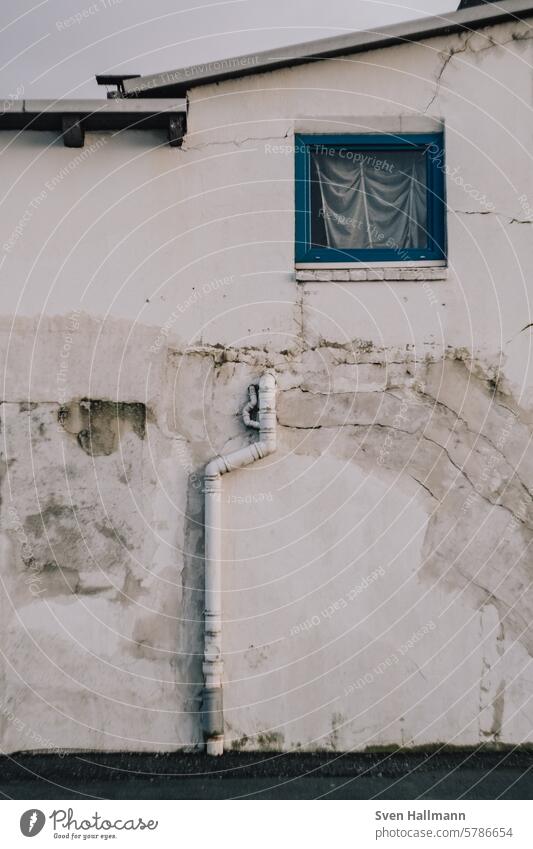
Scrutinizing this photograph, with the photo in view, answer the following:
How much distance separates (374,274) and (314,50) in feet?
5.91

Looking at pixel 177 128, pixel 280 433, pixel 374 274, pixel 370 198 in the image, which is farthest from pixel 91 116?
pixel 280 433

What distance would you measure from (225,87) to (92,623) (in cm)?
432

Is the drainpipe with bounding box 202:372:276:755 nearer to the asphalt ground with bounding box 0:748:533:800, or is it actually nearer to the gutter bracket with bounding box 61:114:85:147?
the asphalt ground with bounding box 0:748:533:800

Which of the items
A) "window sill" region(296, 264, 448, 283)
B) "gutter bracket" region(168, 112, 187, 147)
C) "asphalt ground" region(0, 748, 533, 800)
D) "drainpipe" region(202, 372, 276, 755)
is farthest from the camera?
"window sill" region(296, 264, 448, 283)

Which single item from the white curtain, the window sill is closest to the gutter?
the white curtain

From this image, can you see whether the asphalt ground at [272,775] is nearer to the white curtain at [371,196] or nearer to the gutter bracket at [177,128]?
the white curtain at [371,196]

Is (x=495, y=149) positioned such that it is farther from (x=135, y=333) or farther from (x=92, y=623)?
(x=92, y=623)

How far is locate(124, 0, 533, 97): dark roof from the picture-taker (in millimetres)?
5914

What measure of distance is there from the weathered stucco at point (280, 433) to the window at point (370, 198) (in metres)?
0.16

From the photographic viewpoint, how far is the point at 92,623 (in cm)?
576

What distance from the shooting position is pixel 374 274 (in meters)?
6.01

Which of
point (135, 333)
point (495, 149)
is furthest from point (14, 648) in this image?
point (495, 149)

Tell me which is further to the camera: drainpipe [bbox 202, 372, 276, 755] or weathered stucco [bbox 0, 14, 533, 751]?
weathered stucco [bbox 0, 14, 533, 751]

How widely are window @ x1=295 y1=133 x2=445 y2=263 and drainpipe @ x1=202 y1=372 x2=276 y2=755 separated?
125 centimetres
